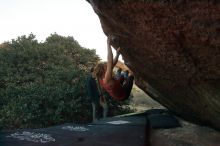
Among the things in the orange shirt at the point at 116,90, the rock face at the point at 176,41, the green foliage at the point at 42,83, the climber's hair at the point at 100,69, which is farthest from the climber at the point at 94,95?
the rock face at the point at 176,41

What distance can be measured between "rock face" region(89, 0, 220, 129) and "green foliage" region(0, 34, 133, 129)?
602 cm

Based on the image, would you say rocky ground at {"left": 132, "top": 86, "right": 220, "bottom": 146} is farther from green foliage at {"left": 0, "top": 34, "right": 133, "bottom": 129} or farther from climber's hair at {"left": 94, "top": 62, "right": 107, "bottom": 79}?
green foliage at {"left": 0, "top": 34, "right": 133, "bottom": 129}

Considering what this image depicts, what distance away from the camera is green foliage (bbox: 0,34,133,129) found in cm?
1460

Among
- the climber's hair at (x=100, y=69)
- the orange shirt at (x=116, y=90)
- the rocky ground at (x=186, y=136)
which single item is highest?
the climber's hair at (x=100, y=69)

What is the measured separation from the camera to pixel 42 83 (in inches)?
629

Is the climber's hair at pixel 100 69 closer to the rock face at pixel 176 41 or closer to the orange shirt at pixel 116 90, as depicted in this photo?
the orange shirt at pixel 116 90

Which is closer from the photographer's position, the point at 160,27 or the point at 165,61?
the point at 160,27

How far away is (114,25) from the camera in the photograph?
24.9 feet

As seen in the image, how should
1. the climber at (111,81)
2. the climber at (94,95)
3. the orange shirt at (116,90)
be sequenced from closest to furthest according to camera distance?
the climber at (111,81) < the orange shirt at (116,90) < the climber at (94,95)

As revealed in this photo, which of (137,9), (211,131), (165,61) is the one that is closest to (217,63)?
(165,61)

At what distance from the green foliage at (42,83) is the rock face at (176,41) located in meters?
6.02

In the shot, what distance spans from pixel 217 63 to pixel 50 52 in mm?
12014

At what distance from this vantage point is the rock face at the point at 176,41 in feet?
19.0

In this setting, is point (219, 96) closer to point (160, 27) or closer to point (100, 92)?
point (160, 27)
